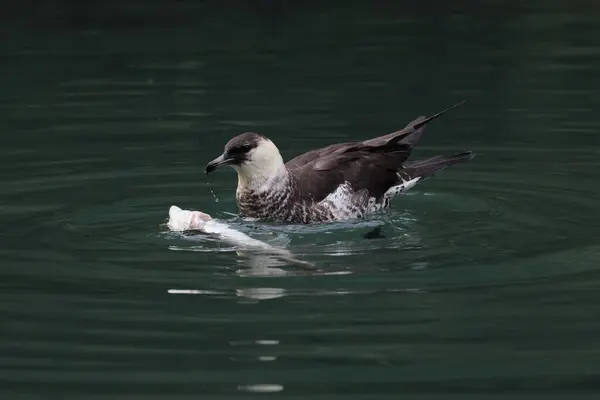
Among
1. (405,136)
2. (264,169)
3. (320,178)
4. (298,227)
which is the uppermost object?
(405,136)

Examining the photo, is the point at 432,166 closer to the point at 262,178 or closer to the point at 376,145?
the point at 376,145

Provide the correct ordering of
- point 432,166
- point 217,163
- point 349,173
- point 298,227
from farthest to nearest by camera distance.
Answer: point 432,166 → point 349,173 → point 298,227 → point 217,163

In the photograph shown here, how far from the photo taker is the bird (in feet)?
38.6

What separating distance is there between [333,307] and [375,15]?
15902mm

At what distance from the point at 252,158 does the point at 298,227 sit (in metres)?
0.63

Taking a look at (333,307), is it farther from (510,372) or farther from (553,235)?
(553,235)

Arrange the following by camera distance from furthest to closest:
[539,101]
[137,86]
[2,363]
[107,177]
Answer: [137,86], [539,101], [107,177], [2,363]

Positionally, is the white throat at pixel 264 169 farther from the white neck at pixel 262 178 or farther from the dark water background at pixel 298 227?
the dark water background at pixel 298 227

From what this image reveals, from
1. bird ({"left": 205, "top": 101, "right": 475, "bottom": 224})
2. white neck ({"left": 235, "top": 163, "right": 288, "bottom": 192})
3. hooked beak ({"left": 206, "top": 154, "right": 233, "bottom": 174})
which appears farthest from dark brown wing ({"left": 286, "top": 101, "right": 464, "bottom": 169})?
hooked beak ({"left": 206, "top": 154, "right": 233, "bottom": 174})

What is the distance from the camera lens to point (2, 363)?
8180 mm

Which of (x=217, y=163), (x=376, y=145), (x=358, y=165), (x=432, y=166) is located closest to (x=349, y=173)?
(x=358, y=165)

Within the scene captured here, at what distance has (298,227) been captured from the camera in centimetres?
1161

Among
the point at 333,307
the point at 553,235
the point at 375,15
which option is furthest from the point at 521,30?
the point at 333,307

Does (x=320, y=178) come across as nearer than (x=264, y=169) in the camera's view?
No
